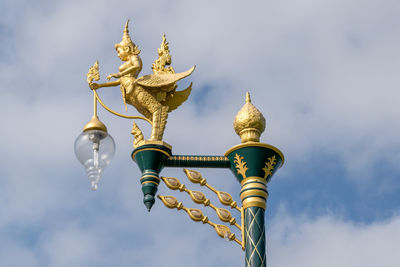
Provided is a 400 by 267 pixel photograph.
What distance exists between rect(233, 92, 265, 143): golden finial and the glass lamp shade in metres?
2.13

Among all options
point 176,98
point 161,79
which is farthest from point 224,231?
point 161,79

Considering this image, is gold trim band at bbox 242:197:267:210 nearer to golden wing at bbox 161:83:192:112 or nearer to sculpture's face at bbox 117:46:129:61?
golden wing at bbox 161:83:192:112

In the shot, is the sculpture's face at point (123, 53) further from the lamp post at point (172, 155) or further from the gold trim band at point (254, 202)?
the gold trim band at point (254, 202)

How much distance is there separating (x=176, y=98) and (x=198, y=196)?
1.76 m

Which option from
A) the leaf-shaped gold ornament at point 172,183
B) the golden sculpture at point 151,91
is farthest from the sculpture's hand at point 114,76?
the leaf-shaped gold ornament at point 172,183

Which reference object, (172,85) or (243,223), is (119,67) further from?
(243,223)

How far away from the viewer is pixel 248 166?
1409 cm

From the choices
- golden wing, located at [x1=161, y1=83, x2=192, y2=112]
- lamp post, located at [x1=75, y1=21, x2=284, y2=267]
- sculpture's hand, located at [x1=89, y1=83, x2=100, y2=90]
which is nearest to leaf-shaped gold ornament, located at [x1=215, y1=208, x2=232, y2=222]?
lamp post, located at [x1=75, y1=21, x2=284, y2=267]

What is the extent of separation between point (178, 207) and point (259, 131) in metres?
1.67

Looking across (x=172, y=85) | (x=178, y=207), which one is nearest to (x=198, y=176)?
(x=178, y=207)

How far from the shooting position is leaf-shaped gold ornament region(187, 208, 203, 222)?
14.2 m

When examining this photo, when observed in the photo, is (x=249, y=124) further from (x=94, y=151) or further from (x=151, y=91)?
(x=94, y=151)

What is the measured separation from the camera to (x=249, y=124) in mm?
14453

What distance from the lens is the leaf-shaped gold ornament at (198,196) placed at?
14.4 metres
